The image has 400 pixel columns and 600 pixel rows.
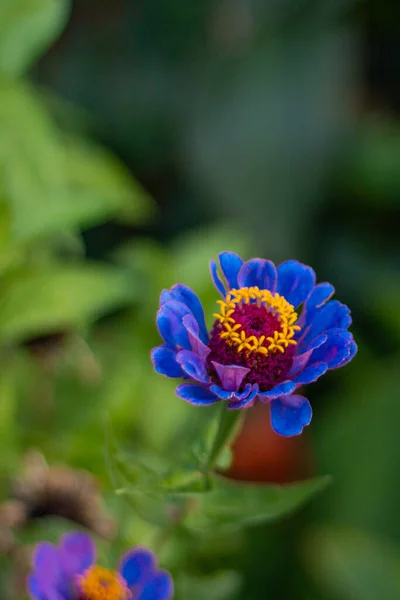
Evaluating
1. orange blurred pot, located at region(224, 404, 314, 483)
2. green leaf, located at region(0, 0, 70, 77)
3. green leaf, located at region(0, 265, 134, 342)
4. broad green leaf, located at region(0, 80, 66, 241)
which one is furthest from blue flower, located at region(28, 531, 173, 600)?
orange blurred pot, located at region(224, 404, 314, 483)

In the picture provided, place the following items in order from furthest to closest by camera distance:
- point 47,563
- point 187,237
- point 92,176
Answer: point 187,237
point 92,176
point 47,563

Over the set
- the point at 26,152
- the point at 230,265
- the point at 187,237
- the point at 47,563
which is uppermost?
the point at 230,265

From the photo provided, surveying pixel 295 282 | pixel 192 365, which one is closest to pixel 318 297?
pixel 295 282

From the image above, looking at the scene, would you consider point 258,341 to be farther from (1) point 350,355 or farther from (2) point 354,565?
(2) point 354,565

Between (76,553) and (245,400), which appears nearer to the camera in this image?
(245,400)

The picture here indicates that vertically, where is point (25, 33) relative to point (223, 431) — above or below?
above

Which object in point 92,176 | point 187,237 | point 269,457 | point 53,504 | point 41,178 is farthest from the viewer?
point 187,237

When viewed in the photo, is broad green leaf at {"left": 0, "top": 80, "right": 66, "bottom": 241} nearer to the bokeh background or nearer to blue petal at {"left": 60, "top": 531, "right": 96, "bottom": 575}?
the bokeh background
